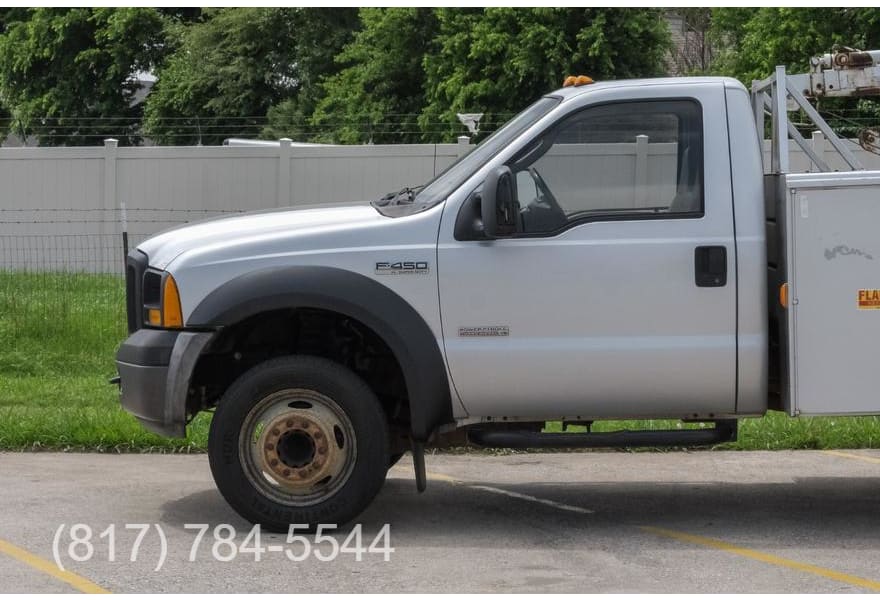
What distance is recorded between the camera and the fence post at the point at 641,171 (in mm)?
6977

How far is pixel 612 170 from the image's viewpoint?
7.01 m

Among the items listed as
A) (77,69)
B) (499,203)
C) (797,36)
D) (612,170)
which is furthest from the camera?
(77,69)

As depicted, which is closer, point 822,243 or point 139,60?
point 822,243

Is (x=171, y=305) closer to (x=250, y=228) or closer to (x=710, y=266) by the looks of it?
(x=250, y=228)

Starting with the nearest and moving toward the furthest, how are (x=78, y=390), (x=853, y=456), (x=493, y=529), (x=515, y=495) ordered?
1. (x=493, y=529)
2. (x=515, y=495)
3. (x=853, y=456)
4. (x=78, y=390)

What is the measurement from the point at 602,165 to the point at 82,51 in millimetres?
35476

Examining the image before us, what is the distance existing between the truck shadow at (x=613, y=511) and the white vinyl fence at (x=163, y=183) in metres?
13.4

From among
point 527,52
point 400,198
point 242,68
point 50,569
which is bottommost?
point 50,569

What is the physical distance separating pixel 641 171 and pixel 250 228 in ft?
6.45

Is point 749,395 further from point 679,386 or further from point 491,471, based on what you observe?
point 491,471

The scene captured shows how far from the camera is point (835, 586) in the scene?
6.10 m

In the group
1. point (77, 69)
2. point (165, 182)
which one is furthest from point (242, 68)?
point (165, 182)

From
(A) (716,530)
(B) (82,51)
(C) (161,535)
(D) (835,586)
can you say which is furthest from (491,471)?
(B) (82,51)

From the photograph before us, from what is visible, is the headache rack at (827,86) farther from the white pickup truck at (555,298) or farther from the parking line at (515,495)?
the parking line at (515,495)
